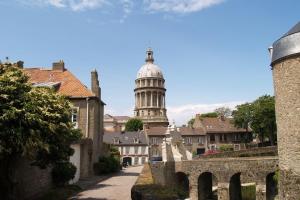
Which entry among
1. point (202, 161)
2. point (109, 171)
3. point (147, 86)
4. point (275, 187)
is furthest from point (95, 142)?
point (147, 86)

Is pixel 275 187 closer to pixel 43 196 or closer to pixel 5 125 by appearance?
pixel 43 196

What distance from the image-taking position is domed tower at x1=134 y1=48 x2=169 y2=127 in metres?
95.7

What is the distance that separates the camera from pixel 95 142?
31.2 m

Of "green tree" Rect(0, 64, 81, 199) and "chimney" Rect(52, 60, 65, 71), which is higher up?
"chimney" Rect(52, 60, 65, 71)

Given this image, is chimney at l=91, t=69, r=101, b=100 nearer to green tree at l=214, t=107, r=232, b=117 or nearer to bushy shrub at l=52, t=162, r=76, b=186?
bushy shrub at l=52, t=162, r=76, b=186

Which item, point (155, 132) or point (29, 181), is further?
point (155, 132)

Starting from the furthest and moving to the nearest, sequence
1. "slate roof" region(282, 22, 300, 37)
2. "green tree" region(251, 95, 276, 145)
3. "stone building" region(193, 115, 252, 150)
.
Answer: "stone building" region(193, 115, 252, 150), "green tree" region(251, 95, 276, 145), "slate roof" region(282, 22, 300, 37)

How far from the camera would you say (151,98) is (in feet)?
318

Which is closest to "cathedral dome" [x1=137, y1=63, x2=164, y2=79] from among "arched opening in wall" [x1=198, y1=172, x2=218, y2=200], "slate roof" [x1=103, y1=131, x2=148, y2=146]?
"slate roof" [x1=103, y1=131, x2=148, y2=146]

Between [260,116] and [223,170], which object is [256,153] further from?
[260,116]

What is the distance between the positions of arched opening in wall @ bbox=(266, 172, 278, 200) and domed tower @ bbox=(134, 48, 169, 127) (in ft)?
207

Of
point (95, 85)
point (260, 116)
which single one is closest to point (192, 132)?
point (260, 116)

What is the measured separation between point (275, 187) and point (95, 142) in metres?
16.3

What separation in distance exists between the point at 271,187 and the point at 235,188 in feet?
10.2
